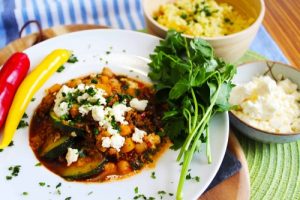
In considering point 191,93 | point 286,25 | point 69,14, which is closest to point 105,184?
point 191,93

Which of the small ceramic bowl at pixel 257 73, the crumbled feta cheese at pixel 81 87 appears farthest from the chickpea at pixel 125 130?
the small ceramic bowl at pixel 257 73

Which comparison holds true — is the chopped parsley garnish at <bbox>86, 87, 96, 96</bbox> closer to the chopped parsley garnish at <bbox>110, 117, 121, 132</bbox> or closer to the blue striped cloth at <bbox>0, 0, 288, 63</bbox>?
the chopped parsley garnish at <bbox>110, 117, 121, 132</bbox>

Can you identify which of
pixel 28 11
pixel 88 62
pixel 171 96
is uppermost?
pixel 171 96

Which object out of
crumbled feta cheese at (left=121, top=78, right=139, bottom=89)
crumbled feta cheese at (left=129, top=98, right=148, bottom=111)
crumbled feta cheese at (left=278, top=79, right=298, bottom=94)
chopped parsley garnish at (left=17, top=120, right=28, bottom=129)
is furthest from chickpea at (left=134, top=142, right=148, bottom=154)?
crumbled feta cheese at (left=278, top=79, right=298, bottom=94)

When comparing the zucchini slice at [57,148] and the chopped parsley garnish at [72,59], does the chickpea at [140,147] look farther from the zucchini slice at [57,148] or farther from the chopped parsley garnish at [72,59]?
the chopped parsley garnish at [72,59]

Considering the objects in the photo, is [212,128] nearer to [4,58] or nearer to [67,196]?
[67,196]

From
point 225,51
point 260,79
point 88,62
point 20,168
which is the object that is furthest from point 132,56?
point 20,168
